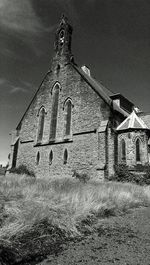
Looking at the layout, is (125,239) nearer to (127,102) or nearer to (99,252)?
(99,252)

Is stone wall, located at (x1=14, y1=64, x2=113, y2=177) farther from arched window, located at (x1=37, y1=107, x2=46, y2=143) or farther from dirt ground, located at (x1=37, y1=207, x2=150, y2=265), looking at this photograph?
dirt ground, located at (x1=37, y1=207, x2=150, y2=265)

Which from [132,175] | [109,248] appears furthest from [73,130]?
[109,248]

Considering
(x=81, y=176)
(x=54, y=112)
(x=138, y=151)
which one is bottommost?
(x=81, y=176)

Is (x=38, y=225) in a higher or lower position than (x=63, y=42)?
lower

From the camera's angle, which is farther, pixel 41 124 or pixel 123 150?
pixel 41 124

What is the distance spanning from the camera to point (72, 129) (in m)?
21.5

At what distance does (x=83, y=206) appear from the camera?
5.54 metres

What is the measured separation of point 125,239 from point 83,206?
1740 millimetres

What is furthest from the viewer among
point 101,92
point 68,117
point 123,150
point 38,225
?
point 101,92

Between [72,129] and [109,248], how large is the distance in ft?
59.8

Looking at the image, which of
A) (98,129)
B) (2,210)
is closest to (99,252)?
(2,210)

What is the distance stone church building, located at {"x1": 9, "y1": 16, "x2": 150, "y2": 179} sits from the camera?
62.3 feet

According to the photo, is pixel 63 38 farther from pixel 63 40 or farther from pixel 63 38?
pixel 63 40

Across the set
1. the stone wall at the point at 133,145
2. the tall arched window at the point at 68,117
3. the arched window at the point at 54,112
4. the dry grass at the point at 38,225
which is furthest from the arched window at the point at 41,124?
the dry grass at the point at 38,225
